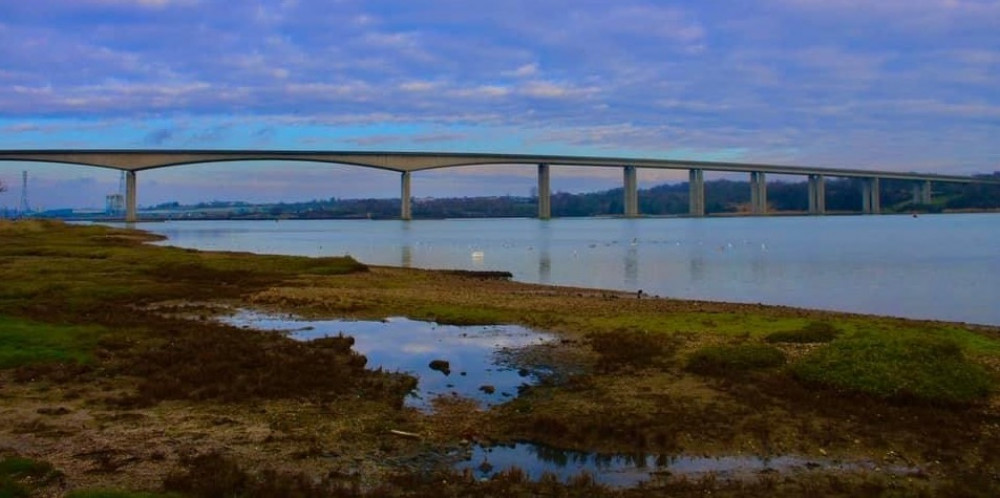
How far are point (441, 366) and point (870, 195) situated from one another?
174663 mm

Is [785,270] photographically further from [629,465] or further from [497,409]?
[629,465]

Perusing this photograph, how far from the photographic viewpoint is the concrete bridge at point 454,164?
378ft

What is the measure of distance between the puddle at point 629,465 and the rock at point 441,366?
4711 mm

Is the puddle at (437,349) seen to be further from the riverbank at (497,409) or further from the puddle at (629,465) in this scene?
the puddle at (629,465)

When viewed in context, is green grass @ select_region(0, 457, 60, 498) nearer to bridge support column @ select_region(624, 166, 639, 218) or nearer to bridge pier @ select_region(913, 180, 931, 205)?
bridge support column @ select_region(624, 166, 639, 218)

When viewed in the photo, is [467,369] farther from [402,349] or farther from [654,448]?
[654,448]

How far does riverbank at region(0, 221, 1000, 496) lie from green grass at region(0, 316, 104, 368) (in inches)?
2.4

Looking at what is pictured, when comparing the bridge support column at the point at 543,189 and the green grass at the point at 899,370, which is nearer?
the green grass at the point at 899,370

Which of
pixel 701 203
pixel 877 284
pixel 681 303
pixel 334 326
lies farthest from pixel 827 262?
pixel 701 203

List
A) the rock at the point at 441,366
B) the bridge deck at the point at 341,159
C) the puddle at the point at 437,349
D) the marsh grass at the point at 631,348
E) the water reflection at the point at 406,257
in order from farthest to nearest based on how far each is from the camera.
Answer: the bridge deck at the point at 341,159
the water reflection at the point at 406,257
the rock at the point at 441,366
the marsh grass at the point at 631,348
the puddle at the point at 437,349

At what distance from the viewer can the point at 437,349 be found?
16125 millimetres

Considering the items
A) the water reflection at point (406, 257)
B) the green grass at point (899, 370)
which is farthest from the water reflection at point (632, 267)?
the green grass at point (899, 370)

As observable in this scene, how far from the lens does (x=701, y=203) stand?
506ft

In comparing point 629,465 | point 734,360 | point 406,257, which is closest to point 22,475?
point 629,465
